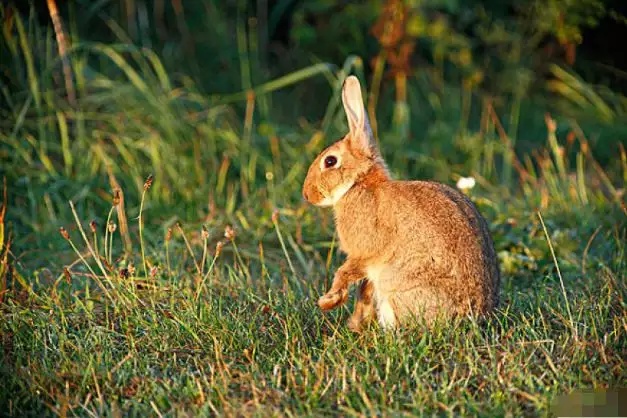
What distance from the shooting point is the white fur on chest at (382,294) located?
11.6 ft

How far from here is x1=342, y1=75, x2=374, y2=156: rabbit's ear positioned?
3.97 metres

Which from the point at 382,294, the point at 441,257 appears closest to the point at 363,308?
the point at 382,294

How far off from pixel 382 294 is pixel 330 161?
729 millimetres

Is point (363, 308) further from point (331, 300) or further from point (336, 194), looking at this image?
point (336, 194)

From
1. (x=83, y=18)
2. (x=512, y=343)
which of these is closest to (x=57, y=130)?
(x=83, y=18)

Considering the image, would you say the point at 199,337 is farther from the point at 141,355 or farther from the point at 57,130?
the point at 57,130

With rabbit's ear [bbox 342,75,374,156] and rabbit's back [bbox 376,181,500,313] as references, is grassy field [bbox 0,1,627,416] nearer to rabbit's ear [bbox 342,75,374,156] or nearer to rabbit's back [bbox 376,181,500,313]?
rabbit's back [bbox 376,181,500,313]

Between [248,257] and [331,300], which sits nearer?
[331,300]

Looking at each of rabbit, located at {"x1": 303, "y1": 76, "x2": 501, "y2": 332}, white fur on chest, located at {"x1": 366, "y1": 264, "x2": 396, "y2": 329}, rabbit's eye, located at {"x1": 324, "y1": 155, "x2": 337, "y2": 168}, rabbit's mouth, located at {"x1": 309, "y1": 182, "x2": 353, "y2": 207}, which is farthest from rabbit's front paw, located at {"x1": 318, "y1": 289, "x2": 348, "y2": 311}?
rabbit's eye, located at {"x1": 324, "y1": 155, "x2": 337, "y2": 168}

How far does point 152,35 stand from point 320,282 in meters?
3.95

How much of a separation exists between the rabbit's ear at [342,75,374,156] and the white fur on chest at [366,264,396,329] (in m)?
0.62

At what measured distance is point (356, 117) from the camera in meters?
3.99

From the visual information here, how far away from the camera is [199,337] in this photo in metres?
3.42

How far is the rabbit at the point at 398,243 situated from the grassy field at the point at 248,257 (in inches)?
4.9
